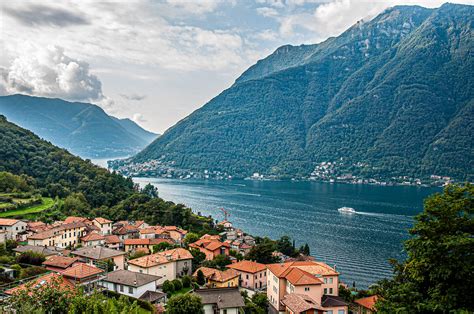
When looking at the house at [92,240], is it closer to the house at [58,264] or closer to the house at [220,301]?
the house at [58,264]

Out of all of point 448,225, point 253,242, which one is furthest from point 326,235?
point 448,225

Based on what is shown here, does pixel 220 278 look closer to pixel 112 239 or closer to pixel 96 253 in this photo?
pixel 96 253

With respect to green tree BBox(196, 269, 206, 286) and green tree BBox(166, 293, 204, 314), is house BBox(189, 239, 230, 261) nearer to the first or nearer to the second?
green tree BBox(196, 269, 206, 286)

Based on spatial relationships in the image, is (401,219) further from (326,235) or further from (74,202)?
(74,202)

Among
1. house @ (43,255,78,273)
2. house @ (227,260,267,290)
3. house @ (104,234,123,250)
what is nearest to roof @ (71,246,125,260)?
house @ (43,255,78,273)

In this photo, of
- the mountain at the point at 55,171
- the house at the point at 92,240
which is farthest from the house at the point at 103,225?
the mountain at the point at 55,171
